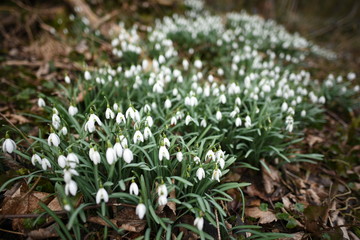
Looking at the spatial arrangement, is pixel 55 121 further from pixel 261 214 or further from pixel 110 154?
pixel 261 214

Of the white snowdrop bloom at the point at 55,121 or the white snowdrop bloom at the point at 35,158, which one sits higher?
the white snowdrop bloom at the point at 55,121

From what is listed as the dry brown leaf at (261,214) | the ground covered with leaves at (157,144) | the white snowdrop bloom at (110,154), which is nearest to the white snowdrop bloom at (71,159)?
the ground covered with leaves at (157,144)

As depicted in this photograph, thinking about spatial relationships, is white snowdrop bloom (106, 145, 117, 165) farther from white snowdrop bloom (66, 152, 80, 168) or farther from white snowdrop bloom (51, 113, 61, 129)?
white snowdrop bloom (51, 113, 61, 129)

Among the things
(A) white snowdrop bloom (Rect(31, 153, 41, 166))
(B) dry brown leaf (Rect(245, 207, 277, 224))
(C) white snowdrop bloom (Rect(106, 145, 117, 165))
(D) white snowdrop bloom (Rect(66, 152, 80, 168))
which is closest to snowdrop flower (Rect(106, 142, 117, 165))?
(C) white snowdrop bloom (Rect(106, 145, 117, 165))

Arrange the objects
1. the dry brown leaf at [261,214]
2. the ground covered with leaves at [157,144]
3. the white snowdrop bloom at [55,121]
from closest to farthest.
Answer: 1. the ground covered with leaves at [157,144]
2. the white snowdrop bloom at [55,121]
3. the dry brown leaf at [261,214]

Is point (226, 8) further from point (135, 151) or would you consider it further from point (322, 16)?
point (135, 151)

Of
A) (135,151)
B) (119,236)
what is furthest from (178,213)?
(135,151)

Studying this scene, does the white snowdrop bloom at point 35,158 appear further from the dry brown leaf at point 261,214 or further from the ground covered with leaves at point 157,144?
the dry brown leaf at point 261,214
